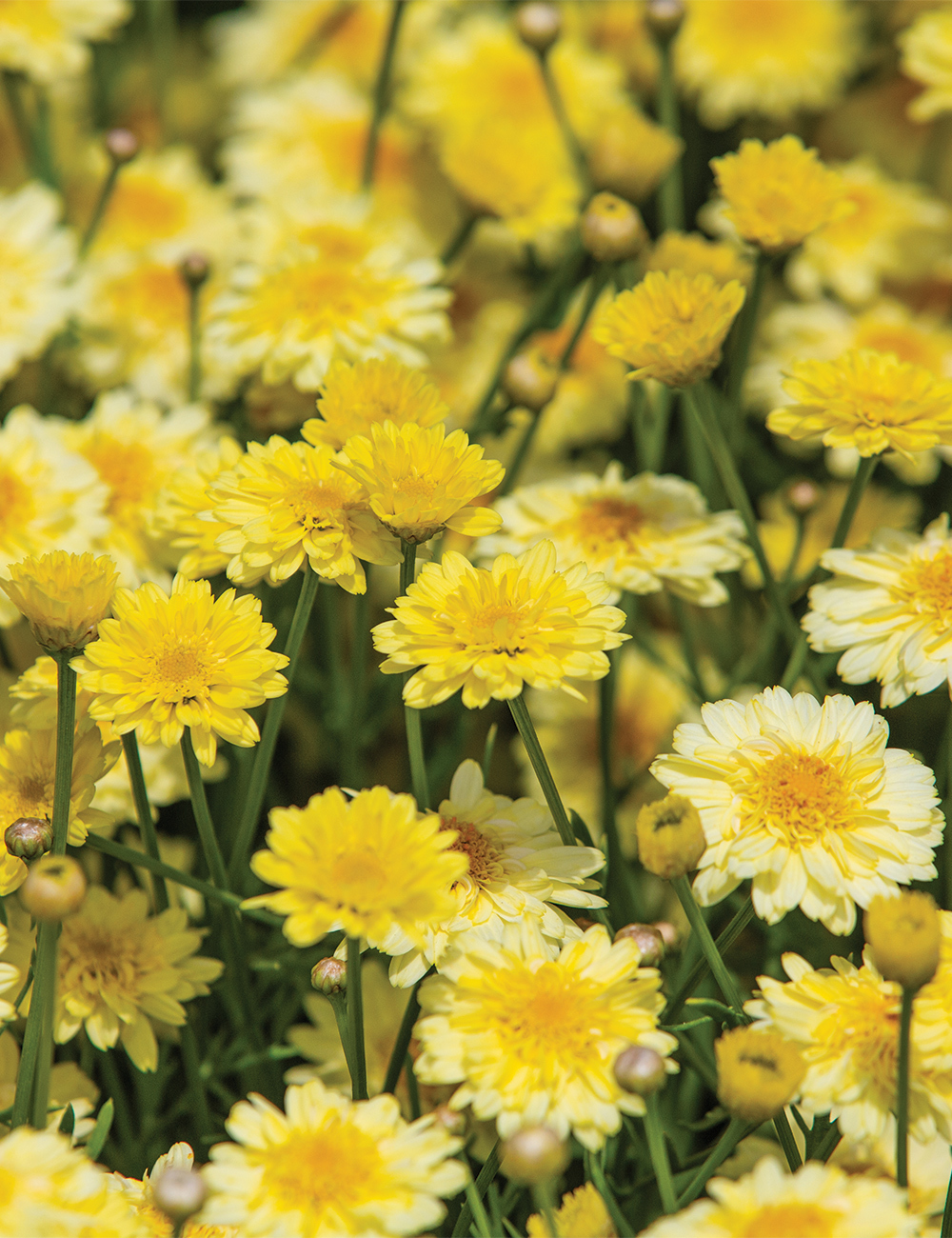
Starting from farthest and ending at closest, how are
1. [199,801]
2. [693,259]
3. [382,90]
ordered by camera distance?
[382,90], [693,259], [199,801]

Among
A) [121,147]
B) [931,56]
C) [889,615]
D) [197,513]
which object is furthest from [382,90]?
[889,615]

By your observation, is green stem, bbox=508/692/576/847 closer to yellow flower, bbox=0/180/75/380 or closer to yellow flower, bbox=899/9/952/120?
yellow flower, bbox=0/180/75/380

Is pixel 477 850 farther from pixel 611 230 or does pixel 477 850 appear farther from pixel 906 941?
pixel 611 230

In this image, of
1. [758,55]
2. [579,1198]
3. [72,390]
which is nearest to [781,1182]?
[579,1198]

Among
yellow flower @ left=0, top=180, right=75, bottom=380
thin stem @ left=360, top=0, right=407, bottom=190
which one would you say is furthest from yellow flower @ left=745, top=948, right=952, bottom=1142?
thin stem @ left=360, top=0, right=407, bottom=190

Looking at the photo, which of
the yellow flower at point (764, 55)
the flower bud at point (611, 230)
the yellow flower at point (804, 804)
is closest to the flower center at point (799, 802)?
the yellow flower at point (804, 804)
